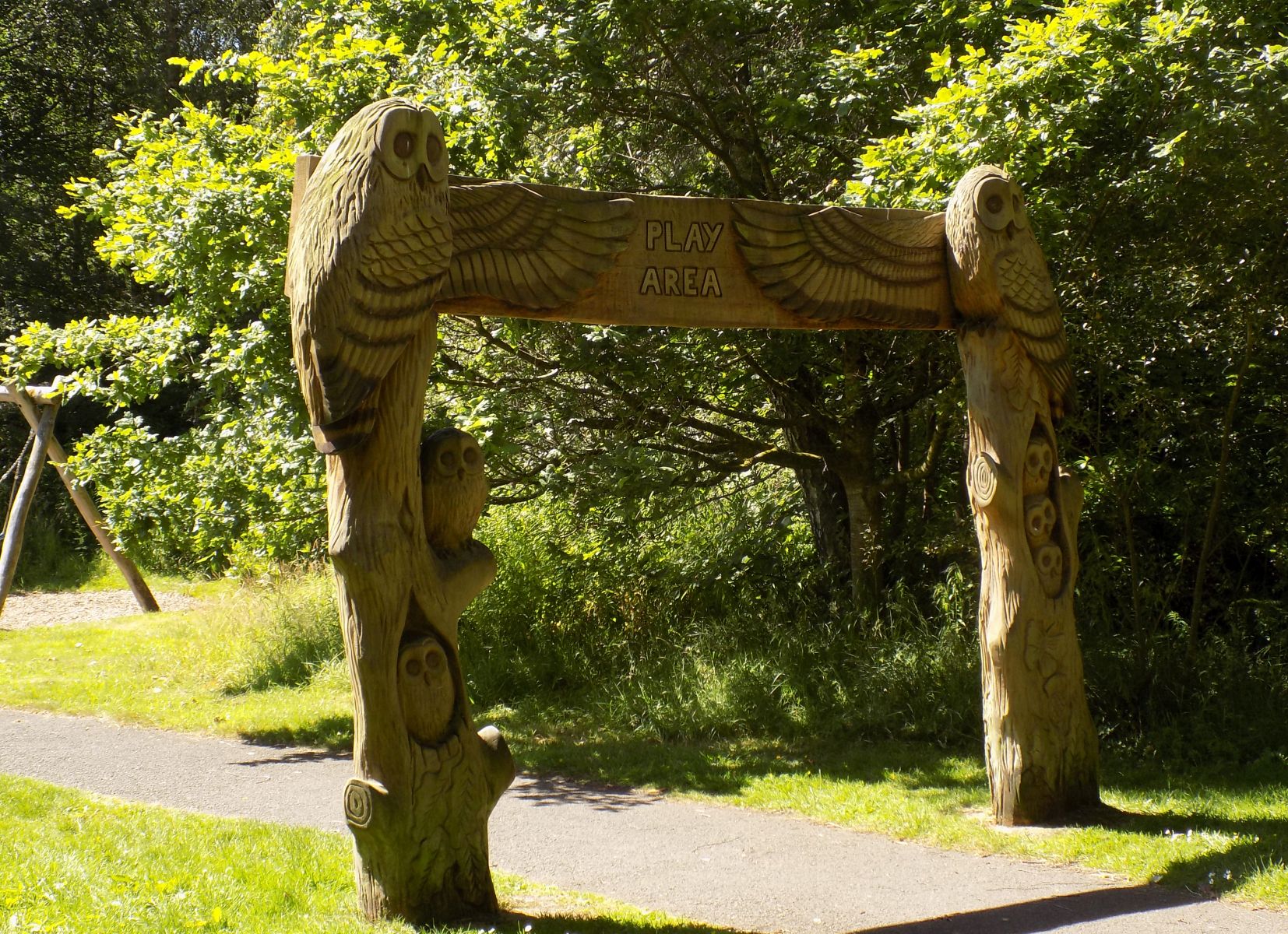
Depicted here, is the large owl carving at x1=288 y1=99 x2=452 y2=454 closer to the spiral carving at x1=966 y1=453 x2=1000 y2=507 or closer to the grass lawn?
the spiral carving at x1=966 y1=453 x2=1000 y2=507

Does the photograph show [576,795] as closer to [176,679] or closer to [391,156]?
[391,156]

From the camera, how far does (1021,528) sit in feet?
18.1

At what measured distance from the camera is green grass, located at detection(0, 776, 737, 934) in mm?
4211

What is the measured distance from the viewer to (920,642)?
8211 millimetres

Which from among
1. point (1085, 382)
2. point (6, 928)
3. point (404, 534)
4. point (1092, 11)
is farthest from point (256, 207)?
point (1085, 382)

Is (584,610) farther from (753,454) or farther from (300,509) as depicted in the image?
(300,509)

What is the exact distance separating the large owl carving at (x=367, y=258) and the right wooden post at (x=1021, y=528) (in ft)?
8.32

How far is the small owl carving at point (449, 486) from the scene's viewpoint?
436 centimetres

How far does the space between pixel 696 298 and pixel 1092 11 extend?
10.0 feet

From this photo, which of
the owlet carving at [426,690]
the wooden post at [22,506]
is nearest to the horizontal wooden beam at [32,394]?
the wooden post at [22,506]

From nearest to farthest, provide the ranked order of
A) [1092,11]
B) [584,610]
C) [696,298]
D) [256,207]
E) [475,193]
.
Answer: [475,193], [696,298], [1092,11], [256,207], [584,610]

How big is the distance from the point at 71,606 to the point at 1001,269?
46.5 feet

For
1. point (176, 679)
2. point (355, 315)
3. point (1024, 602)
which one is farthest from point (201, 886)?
point (176, 679)

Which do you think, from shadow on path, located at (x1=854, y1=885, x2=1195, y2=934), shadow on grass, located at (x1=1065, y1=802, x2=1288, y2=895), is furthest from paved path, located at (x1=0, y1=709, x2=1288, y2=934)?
shadow on grass, located at (x1=1065, y1=802, x2=1288, y2=895)
